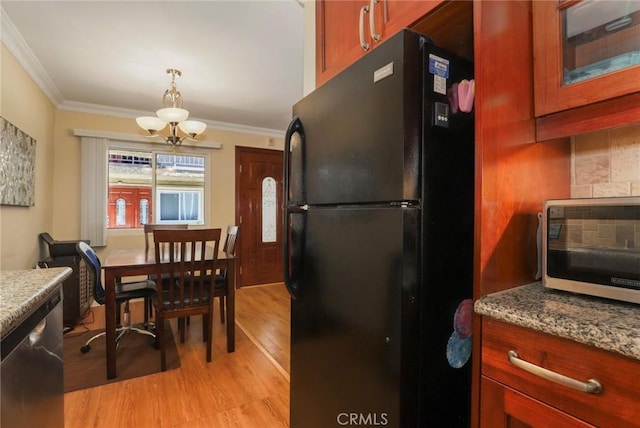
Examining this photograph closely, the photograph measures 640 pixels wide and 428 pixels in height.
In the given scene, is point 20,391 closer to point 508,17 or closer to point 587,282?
point 587,282

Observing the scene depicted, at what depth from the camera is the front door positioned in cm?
460

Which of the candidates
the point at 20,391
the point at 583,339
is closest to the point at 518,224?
the point at 583,339

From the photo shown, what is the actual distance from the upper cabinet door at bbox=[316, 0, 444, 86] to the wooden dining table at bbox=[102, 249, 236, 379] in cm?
171

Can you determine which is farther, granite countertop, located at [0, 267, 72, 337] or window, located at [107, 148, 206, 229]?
window, located at [107, 148, 206, 229]

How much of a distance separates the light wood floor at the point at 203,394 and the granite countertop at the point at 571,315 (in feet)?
4.77

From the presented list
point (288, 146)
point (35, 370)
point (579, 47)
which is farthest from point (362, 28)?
point (35, 370)

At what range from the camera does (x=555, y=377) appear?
0.63m

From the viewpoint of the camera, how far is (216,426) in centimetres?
166

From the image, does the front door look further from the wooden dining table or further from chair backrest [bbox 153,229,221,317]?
chair backrest [bbox 153,229,221,317]

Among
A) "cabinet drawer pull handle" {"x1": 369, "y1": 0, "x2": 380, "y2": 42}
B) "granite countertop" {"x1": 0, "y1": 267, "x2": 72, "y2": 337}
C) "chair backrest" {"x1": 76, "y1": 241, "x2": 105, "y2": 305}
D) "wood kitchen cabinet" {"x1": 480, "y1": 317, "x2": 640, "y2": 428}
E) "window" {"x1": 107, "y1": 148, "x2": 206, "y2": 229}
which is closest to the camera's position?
"wood kitchen cabinet" {"x1": 480, "y1": 317, "x2": 640, "y2": 428}

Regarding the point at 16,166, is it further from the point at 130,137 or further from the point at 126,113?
the point at 126,113

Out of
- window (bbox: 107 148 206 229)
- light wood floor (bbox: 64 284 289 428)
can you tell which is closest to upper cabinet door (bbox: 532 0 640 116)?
light wood floor (bbox: 64 284 289 428)

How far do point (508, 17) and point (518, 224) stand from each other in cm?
60

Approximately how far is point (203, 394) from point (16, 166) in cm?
226
